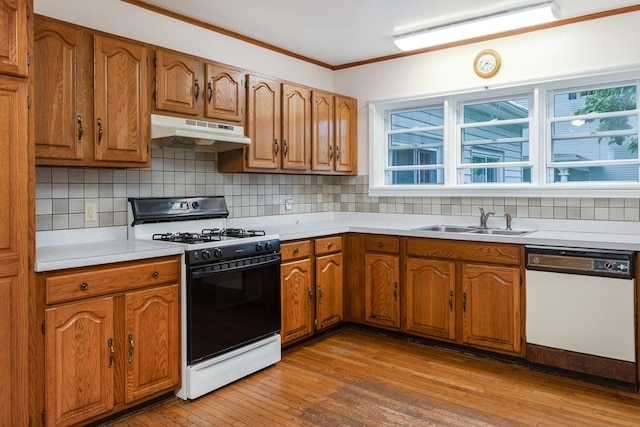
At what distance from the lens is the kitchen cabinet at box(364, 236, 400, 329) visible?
3744 millimetres

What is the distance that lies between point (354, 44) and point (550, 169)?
195cm

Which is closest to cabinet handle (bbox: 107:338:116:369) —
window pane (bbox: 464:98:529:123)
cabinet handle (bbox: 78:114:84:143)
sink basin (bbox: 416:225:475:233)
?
cabinet handle (bbox: 78:114:84:143)

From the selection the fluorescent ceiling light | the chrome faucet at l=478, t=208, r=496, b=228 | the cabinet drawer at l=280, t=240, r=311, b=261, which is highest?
the fluorescent ceiling light

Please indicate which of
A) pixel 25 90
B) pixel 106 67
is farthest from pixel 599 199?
pixel 25 90

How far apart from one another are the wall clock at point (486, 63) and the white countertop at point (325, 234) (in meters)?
1.21

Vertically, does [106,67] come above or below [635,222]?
above

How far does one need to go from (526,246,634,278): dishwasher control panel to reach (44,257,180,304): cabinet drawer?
2.32m

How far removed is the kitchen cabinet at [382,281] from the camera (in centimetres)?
374

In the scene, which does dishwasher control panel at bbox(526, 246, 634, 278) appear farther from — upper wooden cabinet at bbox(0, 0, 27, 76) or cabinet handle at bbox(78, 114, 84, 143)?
upper wooden cabinet at bbox(0, 0, 27, 76)

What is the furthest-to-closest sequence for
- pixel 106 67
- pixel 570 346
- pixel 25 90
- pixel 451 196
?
pixel 451 196
pixel 570 346
pixel 106 67
pixel 25 90

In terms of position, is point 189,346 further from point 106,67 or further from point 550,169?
point 550,169

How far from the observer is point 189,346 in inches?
107

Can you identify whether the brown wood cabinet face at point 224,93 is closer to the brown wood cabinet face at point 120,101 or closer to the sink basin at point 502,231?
the brown wood cabinet face at point 120,101

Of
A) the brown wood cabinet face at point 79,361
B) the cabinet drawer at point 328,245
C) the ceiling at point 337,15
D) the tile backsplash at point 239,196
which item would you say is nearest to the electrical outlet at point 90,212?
the tile backsplash at point 239,196
